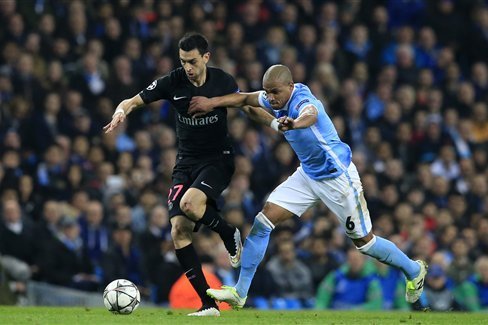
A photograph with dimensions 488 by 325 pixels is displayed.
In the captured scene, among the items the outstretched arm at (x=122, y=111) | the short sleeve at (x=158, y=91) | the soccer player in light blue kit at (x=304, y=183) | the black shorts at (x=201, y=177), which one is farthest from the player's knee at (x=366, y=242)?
the outstretched arm at (x=122, y=111)

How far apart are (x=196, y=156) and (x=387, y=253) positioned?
6.99ft

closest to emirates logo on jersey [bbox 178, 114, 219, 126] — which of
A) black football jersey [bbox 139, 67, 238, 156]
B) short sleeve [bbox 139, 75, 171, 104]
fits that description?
black football jersey [bbox 139, 67, 238, 156]

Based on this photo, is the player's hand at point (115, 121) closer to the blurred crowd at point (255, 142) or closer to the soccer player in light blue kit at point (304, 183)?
the soccer player in light blue kit at point (304, 183)

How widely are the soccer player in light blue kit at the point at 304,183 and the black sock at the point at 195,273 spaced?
0.14 m

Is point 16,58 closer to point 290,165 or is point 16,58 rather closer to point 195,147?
point 290,165

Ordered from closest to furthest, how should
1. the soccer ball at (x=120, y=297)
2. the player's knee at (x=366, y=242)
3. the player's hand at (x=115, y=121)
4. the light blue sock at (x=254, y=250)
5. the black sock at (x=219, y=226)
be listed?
the player's hand at (x=115, y=121), the soccer ball at (x=120, y=297), the black sock at (x=219, y=226), the light blue sock at (x=254, y=250), the player's knee at (x=366, y=242)

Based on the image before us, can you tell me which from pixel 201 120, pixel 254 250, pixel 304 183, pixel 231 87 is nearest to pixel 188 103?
pixel 201 120

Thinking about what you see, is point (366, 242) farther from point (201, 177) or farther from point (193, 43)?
point (193, 43)

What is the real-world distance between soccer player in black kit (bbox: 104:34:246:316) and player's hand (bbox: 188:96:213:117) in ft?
0.80

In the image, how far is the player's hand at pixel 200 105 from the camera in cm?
1173

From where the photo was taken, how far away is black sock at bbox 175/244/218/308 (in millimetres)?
11766

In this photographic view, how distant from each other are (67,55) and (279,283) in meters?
4.81

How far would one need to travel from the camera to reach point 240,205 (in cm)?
1738

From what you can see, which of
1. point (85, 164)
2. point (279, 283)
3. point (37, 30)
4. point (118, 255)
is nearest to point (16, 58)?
point (37, 30)
